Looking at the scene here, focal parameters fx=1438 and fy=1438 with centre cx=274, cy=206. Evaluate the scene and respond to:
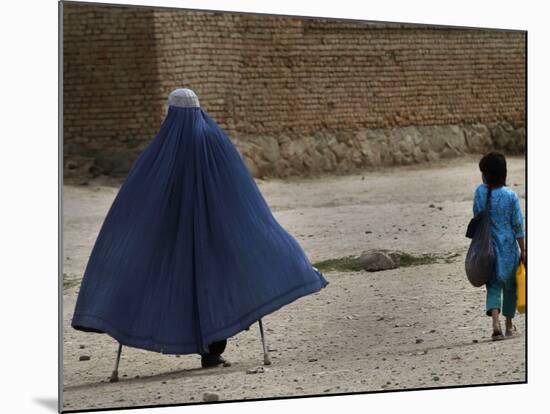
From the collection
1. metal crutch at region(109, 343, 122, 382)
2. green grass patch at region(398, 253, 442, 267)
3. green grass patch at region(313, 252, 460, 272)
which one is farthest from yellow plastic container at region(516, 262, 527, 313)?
metal crutch at region(109, 343, 122, 382)

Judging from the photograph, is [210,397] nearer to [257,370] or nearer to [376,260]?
[257,370]

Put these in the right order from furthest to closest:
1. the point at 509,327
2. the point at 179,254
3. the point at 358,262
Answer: the point at 509,327 → the point at 358,262 → the point at 179,254

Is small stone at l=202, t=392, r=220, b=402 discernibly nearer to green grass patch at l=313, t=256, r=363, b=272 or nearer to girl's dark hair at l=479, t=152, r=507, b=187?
green grass patch at l=313, t=256, r=363, b=272

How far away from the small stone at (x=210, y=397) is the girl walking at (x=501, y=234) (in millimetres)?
1992

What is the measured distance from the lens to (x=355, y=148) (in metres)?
9.12

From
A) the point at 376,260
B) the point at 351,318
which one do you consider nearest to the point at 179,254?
the point at 351,318

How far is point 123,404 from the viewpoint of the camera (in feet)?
26.9

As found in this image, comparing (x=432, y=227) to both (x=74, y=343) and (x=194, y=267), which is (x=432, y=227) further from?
(x=74, y=343)

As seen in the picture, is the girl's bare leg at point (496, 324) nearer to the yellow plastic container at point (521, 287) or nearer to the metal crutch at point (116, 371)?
the yellow plastic container at point (521, 287)

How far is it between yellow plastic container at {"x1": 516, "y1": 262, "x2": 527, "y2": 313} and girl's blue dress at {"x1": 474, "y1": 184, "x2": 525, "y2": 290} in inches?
1.5

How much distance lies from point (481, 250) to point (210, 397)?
2.08 metres

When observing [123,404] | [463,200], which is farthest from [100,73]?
[463,200]

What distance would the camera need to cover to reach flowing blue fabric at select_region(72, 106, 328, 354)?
26.9 feet

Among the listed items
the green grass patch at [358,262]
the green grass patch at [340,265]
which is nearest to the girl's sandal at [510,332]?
the green grass patch at [358,262]
